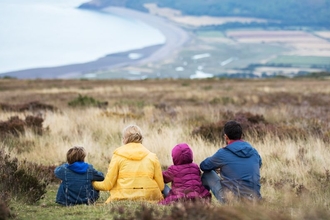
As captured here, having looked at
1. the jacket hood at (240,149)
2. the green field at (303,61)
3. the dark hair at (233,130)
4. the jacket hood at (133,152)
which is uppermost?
the dark hair at (233,130)

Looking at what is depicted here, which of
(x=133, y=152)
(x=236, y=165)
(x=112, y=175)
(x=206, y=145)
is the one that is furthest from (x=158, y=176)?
(x=206, y=145)

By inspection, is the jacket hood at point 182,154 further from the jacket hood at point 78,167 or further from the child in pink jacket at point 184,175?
the jacket hood at point 78,167

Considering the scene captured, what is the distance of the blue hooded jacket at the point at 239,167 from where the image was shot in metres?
7.06

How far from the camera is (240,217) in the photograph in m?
4.30

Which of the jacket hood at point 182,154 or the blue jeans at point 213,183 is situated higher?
the jacket hood at point 182,154

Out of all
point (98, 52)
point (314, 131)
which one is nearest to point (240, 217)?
point (314, 131)

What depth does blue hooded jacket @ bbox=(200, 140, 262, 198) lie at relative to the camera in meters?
7.06

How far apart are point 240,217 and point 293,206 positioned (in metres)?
0.94

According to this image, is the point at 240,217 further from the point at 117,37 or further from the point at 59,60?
the point at 117,37

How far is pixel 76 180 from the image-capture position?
25.3 ft

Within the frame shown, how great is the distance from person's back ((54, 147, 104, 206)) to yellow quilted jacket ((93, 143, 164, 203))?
36 centimetres

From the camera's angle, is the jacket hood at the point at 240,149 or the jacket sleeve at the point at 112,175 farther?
the jacket sleeve at the point at 112,175

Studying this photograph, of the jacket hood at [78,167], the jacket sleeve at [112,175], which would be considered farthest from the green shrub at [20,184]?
the jacket sleeve at [112,175]

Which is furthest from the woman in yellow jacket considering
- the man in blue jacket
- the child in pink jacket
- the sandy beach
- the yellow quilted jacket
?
the sandy beach
